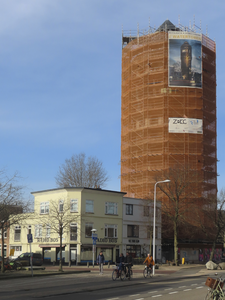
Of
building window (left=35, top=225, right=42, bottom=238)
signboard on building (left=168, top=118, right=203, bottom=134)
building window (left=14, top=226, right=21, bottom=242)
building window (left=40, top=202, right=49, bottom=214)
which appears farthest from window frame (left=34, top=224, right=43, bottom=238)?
signboard on building (left=168, top=118, right=203, bottom=134)

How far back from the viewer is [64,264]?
171ft

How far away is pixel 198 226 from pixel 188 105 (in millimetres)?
21746

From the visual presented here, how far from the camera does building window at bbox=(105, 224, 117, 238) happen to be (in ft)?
184

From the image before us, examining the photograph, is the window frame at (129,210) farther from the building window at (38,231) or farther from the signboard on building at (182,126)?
the signboard on building at (182,126)

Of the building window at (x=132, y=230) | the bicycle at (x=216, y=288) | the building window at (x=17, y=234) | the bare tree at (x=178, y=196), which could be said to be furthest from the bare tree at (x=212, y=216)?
the bicycle at (x=216, y=288)

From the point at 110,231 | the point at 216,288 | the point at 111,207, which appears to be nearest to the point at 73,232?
the point at 110,231

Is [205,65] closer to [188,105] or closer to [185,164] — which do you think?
[188,105]

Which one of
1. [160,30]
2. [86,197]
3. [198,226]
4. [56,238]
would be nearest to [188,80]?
[160,30]

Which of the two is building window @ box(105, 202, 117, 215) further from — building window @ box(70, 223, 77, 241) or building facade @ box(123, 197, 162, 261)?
building window @ box(70, 223, 77, 241)

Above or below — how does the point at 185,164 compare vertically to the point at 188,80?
below

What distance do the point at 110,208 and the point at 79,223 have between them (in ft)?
22.0

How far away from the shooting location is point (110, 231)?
5644cm

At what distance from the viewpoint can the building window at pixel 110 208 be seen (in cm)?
5681

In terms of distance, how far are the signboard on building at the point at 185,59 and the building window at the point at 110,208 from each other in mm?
25963
